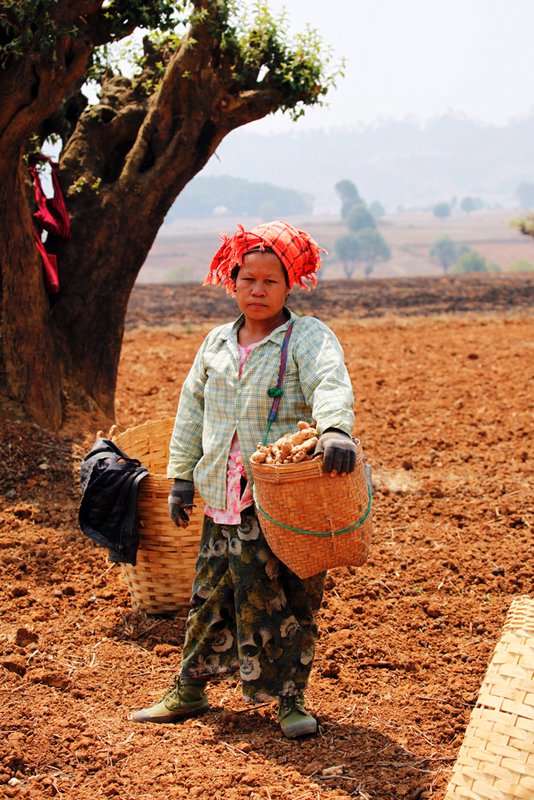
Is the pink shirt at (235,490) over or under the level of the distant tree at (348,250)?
under

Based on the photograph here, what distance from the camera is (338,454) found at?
2.81 meters

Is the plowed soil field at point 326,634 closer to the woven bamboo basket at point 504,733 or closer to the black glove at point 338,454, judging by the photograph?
the woven bamboo basket at point 504,733

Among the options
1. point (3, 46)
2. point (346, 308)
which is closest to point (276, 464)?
point (3, 46)

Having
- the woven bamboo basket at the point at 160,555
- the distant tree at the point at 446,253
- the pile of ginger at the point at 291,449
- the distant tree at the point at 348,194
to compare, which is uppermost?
the distant tree at the point at 348,194

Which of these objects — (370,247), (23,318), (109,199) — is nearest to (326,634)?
(23,318)

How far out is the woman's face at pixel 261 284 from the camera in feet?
10.5

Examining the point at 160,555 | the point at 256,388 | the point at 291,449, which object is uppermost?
the point at 256,388

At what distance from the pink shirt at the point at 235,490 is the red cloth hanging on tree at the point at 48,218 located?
342cm

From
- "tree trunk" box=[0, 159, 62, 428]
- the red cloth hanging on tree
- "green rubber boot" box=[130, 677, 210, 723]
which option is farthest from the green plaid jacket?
the red cloth hanging on tree

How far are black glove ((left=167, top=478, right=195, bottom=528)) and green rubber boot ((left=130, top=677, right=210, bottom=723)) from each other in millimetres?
590

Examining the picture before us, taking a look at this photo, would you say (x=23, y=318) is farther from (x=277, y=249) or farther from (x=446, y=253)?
(x=446, y=253)

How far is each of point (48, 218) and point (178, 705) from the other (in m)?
3.88

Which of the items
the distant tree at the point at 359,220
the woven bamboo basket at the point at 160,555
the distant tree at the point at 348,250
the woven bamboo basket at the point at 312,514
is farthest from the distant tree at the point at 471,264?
the woven bamboo basket at the point at 312,514

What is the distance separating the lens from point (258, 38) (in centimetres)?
632
